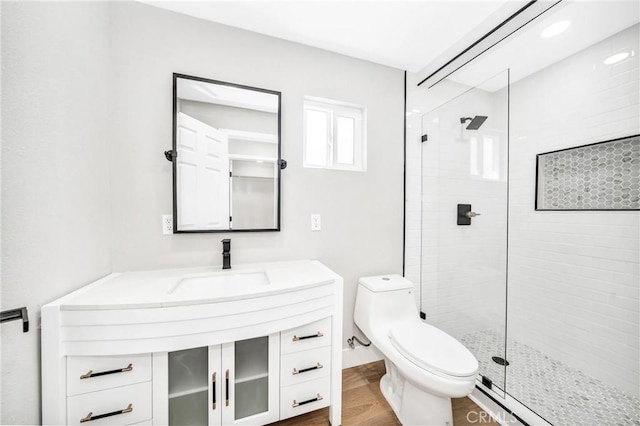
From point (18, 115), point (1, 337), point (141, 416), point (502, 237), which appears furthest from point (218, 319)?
point (502, 237)

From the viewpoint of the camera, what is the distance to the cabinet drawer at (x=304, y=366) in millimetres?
1180

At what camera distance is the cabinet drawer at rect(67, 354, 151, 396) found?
899mm

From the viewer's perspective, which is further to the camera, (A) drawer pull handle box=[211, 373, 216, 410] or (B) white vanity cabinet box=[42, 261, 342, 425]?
(A) drawer pull handle box=[211, 373, 216, 410]

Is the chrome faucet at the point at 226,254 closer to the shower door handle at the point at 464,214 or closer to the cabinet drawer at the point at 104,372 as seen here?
the cabinet drawer at the point at 104,372

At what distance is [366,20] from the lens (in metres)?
1.44

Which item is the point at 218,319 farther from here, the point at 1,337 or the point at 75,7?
the point at 75,7

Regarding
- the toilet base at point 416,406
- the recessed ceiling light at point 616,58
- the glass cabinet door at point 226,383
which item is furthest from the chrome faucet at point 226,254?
the recessed ceiling light at point 616,58

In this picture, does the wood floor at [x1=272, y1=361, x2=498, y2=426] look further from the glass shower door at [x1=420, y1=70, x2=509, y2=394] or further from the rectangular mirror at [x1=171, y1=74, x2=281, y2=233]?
the rectangular mirror at [x1=171, y1=74, x2=281, y2=233]

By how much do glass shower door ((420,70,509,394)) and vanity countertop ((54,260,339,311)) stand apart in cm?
110

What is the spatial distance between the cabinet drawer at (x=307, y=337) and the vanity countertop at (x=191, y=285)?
0.25 m

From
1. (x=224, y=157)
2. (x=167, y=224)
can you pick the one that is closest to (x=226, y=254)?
(x=167, y=224)

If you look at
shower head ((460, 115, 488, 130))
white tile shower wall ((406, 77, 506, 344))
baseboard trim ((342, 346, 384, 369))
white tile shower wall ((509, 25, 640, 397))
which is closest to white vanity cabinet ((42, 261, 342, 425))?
baseboard trim ((342, 346, 384, 369))

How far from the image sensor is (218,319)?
3.25ft

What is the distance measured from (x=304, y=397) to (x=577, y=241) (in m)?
2.16
